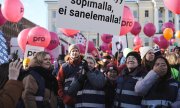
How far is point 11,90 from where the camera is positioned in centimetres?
298

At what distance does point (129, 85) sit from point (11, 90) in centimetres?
191

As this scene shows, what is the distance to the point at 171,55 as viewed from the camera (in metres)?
5.61

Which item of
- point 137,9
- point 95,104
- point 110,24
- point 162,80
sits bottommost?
point 95,104

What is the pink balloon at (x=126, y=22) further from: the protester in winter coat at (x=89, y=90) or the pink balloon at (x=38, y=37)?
the protester in winter coat at (x=89, y=90)

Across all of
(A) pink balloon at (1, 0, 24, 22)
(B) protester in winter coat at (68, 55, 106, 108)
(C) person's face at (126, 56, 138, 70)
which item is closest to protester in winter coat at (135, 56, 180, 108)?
(C) person's face at (126, 56, 138, 70)

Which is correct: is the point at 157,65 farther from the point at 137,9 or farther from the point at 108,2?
the point at 137,9

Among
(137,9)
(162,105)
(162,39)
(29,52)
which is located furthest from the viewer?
(137,9)

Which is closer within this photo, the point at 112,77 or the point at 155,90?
the point at 155,90

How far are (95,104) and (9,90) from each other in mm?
2146

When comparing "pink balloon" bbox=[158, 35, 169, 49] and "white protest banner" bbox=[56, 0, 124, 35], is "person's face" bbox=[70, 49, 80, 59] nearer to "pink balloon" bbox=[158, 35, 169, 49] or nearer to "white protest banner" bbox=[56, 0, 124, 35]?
"white protest banner" bbox=[56, 0, 124, 35]

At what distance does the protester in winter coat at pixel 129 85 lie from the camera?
4551mm

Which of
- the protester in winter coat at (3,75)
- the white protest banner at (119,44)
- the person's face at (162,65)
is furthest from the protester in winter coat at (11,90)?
the white protest banner at (119,44)

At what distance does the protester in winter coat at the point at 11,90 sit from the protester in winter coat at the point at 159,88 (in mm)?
1619

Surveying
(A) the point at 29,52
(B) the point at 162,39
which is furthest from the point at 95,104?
(B) the point at 162,39
